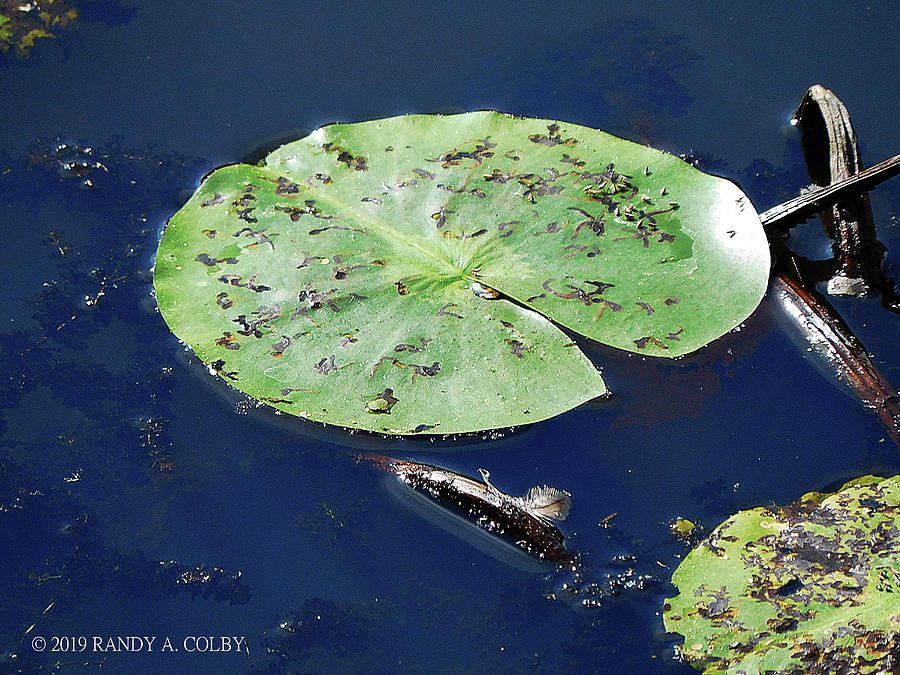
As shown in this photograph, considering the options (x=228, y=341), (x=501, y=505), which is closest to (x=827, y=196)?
(x=501, y=505)

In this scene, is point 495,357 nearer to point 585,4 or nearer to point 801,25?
point 585,4

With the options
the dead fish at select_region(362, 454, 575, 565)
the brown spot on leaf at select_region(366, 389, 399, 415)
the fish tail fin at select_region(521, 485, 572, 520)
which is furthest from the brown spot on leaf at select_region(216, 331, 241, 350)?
the fish tail fin at select_region(521, 485, 572, 520)

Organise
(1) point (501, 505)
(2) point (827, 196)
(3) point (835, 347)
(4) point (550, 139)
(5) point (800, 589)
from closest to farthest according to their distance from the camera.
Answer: (5) point (800, 589)
(1) point (501, 505)
(3) point (835, 347)
(2) point (827, 196)
(4) point (550, 139)

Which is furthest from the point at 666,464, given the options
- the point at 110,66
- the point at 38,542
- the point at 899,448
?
the point at 110,66

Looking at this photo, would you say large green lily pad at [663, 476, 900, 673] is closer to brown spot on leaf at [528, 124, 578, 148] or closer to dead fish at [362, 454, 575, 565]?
dead fish at [362, 454, 575, 565]

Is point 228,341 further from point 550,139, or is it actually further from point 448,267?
point 550,139

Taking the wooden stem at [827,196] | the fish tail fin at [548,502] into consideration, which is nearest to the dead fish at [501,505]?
the fish tail fin at [548,502]
